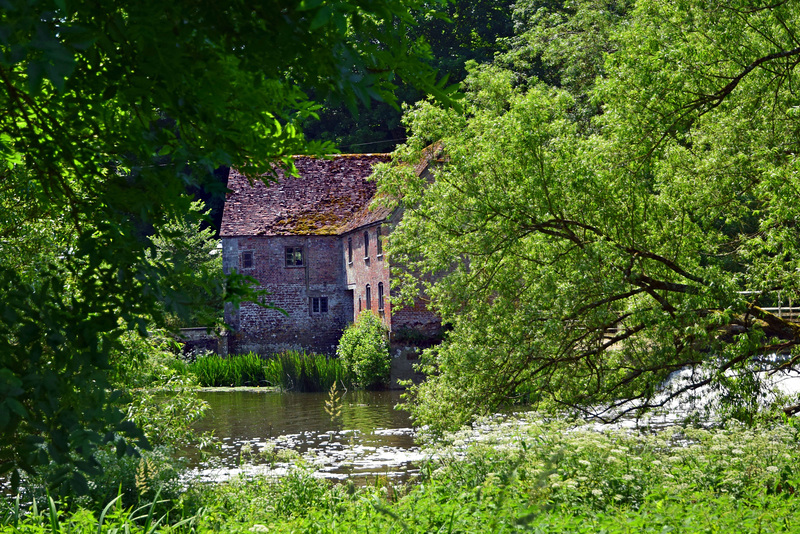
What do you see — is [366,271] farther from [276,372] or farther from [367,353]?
[276,372]

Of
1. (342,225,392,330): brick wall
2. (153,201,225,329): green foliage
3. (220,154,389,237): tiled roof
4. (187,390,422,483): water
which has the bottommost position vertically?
(187,390,422,483): water

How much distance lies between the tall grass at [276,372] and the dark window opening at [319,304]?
6.44m

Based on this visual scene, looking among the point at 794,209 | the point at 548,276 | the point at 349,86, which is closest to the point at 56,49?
the point at 349,86

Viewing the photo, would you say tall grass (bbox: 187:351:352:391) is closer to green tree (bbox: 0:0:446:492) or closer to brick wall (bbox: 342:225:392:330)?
brick wall (bbox: 342:225:392:330)

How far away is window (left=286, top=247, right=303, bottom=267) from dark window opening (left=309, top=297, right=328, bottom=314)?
6.43 ft

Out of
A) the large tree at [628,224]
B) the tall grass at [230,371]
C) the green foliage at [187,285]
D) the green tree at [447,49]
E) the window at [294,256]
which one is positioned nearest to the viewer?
the green foliage at [187,285]

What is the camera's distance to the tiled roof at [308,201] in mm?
39875

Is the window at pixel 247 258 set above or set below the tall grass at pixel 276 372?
above

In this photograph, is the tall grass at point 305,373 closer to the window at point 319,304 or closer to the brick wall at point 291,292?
the brick wall at point 291,292

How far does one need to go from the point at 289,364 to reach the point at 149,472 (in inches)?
885

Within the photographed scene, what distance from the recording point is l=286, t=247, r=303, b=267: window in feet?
132

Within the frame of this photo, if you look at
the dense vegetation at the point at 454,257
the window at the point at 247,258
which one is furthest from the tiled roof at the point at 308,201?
the dense vegetation at the point at 454,257

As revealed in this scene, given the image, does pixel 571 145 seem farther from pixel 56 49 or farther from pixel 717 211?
pixel 56 49

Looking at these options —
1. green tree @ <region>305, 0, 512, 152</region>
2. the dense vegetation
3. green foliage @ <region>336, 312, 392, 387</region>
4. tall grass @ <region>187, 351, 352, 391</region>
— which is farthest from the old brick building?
the dense vegetation
